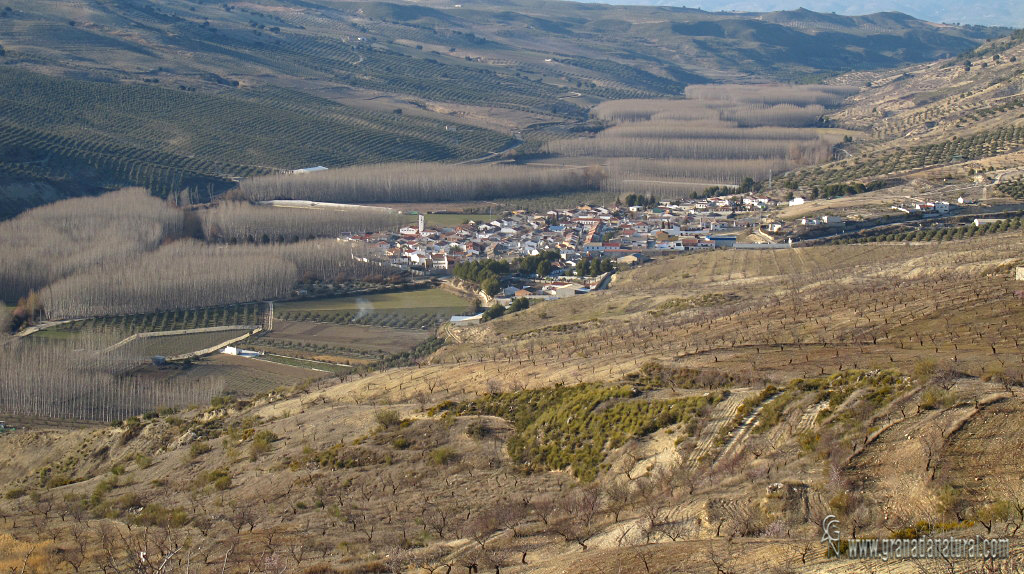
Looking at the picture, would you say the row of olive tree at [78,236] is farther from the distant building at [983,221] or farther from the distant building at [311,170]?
the distant building at [983,221]

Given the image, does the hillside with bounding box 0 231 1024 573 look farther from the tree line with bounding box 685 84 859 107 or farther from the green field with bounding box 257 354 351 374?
the tree line with bounding box 685 84 859 107

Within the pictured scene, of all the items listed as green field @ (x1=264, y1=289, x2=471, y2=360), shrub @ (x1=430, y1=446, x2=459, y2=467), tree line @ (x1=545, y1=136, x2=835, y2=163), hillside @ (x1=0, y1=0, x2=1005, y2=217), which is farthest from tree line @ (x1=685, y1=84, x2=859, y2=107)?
shrub @ (x1=430, y1=446, x2=459, y2=467)

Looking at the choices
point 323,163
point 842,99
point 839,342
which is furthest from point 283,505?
point 842,99

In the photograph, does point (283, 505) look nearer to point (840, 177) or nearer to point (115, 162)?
point (840, 177)

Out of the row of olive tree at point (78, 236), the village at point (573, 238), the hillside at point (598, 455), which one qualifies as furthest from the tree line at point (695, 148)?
the hillside at point (598, 455)

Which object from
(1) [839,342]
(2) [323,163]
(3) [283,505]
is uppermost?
(1) [839,342]
